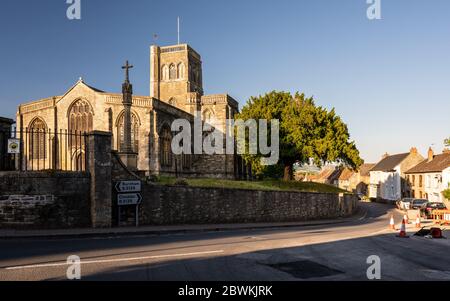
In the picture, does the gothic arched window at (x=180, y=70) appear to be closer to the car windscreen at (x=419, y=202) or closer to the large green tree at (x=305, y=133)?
the large green tree at (x=305, y=133)

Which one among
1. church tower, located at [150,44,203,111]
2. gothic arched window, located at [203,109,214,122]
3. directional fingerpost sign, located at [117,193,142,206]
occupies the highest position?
church tower, located at [150,44,203,111]

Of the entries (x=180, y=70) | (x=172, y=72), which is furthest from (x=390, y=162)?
(x=172, y=72)

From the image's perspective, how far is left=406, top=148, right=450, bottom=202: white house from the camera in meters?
45.8

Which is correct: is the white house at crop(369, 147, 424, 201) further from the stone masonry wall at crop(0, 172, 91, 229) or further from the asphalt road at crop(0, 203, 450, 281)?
the stone masonry wall at crop(0, 172, 91, 229)

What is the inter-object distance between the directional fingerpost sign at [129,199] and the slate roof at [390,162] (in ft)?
177

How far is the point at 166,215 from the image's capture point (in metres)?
17.0

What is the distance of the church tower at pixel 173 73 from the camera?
57.2 meters

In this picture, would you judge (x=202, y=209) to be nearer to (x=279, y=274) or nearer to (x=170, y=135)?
(x=279, y=274)

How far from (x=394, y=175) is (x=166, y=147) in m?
41.6

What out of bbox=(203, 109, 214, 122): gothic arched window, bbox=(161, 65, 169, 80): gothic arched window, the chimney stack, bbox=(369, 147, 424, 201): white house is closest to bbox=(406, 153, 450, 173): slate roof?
the chimney stack

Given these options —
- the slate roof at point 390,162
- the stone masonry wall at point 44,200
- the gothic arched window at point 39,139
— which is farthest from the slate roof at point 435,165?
the gothic arched window at point 39,139

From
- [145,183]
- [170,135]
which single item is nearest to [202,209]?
[145,183]

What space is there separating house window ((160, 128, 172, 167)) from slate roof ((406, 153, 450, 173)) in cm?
3400

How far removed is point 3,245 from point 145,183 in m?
6.58
